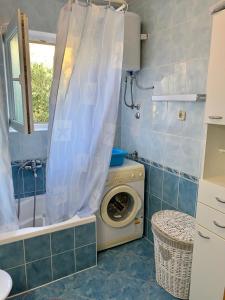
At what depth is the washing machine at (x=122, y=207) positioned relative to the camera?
7.18ft

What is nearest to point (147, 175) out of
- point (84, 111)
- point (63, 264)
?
point (84, 111)

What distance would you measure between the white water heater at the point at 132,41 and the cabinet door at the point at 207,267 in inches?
65.3

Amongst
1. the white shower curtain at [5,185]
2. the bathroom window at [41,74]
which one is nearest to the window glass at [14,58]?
the white shower curtain at [5,185]

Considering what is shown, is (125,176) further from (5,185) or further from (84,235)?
(5,185)

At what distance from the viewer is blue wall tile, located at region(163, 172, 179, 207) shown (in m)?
2.11

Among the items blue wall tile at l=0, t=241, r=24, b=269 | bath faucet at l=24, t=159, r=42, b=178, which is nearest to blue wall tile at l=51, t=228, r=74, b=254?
blue wall tile at l=0, t=241, r=24, b=269

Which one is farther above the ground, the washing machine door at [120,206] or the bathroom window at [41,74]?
the bathroom window at [41,74]

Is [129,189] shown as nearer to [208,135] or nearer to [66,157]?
[66,157]

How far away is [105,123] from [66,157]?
428 millimetres

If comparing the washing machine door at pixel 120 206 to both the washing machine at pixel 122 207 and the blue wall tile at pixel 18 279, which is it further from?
the blue wall tile at pixel 18 279

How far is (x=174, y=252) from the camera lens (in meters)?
1.66

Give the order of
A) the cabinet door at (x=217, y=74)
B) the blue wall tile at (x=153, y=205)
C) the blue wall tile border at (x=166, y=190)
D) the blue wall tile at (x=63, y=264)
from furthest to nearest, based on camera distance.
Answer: the blue wall tile at (x=153, y=205) < the blue wall tile border at (x=166, y=190) < the blue wall tile at (x=63, y=264) < the cabinet door at (x=217, y=74)

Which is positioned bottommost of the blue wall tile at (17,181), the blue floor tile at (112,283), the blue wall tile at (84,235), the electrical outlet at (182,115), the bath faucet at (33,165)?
the blue floor tile at (112,283)

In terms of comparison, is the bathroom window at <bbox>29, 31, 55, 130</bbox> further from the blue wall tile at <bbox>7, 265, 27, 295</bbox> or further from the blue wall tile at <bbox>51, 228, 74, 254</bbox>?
the blue wall tile at <bbox>7, 265, 27, 295</bbox>
